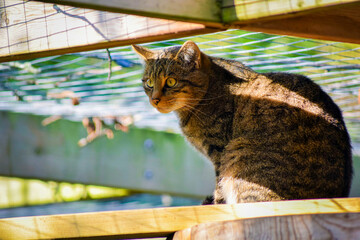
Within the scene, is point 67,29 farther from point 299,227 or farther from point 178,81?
point 299,227

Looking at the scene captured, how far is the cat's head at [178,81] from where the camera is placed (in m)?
2.94

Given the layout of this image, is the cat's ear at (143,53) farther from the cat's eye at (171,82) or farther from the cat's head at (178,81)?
the cat's eye at (171,82)

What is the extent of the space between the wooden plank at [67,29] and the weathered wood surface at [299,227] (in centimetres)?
73

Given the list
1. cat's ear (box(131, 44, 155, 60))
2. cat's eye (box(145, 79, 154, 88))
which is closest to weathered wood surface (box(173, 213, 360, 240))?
cat's eye (box(145, 79, 154, 88))

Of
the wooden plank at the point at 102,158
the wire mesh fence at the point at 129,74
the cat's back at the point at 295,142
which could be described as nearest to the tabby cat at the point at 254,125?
the cat's back at the point at 295,142

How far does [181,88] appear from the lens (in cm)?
298

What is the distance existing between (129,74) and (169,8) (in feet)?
7.40

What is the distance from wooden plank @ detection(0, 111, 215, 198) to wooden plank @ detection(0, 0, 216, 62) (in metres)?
2.58

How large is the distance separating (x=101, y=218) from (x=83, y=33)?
0.79 meters

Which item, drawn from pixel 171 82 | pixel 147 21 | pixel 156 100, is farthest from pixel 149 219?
pixel 171 82

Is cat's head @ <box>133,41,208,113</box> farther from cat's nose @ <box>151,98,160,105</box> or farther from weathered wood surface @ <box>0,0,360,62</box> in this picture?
weathered wood surface @ <box>0,0,360,62</box>

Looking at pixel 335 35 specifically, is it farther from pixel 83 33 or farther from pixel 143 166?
pixel 143 166

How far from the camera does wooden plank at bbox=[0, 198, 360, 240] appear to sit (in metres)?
1.71

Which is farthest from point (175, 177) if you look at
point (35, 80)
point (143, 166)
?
point (35, 80)
